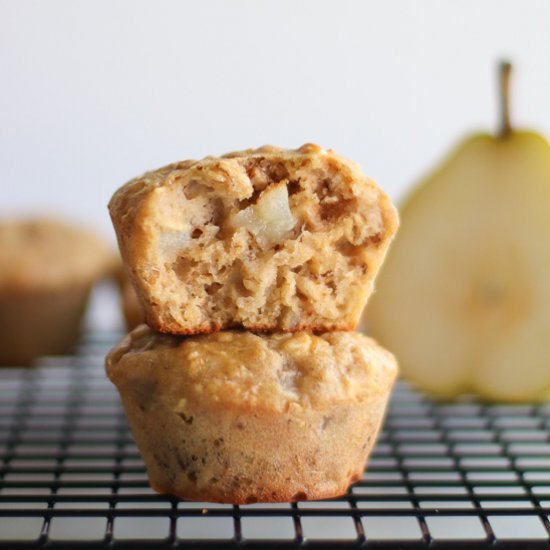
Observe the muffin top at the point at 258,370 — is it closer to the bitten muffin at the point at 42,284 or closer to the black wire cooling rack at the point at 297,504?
the black wire cooling rack at the point at 297,504

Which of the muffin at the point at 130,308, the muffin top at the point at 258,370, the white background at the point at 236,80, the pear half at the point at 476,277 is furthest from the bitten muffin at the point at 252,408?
the white background at the point at 236,80

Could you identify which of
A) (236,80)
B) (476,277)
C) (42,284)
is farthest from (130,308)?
(236,80)

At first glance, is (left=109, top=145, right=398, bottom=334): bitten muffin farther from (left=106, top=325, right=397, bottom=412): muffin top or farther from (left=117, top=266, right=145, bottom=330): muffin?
(left=117, top=266, right=145, bottom=330): muffin

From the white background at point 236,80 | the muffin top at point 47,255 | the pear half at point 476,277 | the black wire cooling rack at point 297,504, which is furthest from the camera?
the white background at point 236,80

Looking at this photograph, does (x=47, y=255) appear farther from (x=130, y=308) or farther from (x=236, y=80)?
(x=236, y=80)

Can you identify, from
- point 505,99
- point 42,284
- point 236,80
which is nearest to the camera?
point 505,99

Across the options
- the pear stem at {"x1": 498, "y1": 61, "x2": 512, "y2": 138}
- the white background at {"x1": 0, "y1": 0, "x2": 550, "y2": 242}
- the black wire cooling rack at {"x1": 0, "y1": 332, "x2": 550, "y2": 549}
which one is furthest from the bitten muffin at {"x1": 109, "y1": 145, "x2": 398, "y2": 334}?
the white background at {"x1": 0, "y1": 0, "x2": 550, "y2": 242}
